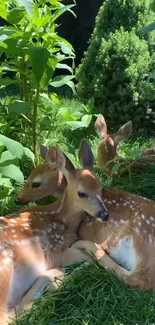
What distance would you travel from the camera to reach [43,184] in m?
4.11

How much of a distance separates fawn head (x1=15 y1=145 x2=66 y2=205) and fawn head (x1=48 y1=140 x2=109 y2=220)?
1.02ft

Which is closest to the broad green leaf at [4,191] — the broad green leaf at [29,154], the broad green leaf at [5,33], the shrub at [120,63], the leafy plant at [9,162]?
the leafy plant at [9,162]

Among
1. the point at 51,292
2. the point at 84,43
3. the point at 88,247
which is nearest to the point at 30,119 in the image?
the point at 88,247

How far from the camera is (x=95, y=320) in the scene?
2984 mm

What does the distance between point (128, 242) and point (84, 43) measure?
5.90 metres

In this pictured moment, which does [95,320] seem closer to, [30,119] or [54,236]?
[54,236]

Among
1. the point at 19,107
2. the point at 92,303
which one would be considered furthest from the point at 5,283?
the point at 19,107

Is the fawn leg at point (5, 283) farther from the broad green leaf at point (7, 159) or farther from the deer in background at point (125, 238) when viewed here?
the broad green leaf at point (7, 159)

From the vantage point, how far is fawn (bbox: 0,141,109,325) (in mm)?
3219

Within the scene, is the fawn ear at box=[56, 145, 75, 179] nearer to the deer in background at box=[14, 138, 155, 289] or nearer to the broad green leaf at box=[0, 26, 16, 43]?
the deer in background at box=[14, 138, 155, 289]

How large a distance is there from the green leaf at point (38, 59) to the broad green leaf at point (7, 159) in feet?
1.63

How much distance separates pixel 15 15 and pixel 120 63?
2.07 meters

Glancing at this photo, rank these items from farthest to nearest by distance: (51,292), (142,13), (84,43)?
1. (84,43)
2. (142,13)
3. (51,292)

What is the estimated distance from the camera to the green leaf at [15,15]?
3732mm
